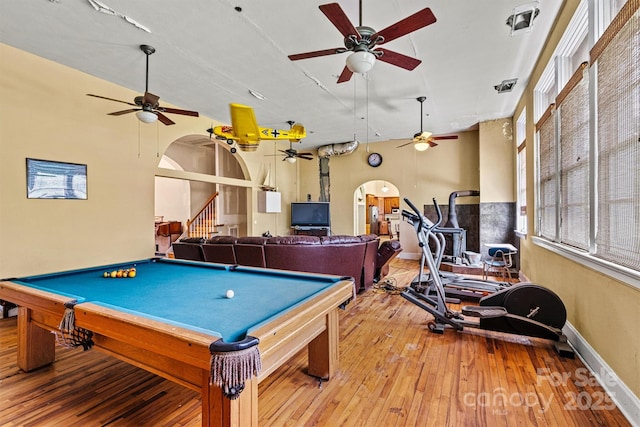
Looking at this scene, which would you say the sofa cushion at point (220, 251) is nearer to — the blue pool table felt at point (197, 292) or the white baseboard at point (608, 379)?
the blue pool table felt at point (197, 292)

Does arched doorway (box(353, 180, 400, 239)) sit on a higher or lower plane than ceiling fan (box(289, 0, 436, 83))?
lower

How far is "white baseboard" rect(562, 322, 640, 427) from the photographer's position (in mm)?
1702

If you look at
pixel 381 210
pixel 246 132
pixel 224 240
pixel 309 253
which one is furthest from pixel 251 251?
pixel 381 210

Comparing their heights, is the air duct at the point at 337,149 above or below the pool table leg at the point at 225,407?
above

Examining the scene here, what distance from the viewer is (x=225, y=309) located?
62.0 inches

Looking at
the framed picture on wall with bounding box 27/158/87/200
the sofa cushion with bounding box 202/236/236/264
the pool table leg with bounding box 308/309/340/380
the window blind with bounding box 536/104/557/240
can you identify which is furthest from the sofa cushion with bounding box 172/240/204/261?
the window blind with bounding box 536/104/557/240

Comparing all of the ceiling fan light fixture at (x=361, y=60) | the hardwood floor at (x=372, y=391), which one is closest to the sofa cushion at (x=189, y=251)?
the hardwood floor at (x=372, y=391)

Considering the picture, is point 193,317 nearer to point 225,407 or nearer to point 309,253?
point 225,407

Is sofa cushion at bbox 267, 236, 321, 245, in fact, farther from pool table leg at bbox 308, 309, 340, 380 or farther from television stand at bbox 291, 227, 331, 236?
television stand at bbox 291, 227, 331, 236

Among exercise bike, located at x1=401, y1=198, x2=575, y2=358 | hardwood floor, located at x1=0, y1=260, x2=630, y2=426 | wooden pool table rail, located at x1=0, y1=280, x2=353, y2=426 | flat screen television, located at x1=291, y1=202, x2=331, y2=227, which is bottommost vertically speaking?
hardwood floor, located at x1=0, y1=260, x2=630, y2=426

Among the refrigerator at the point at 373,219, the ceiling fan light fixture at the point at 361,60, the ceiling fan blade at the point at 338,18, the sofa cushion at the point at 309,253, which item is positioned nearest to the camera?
the ceiling fan blade at the point at 338,18

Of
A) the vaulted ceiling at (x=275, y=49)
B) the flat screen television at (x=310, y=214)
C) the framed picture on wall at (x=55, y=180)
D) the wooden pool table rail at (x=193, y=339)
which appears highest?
the vaulted ceiling at (x=275, y=49)

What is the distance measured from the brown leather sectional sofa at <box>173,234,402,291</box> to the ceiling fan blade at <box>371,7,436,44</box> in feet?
8.26

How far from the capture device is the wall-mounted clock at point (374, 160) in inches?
330
